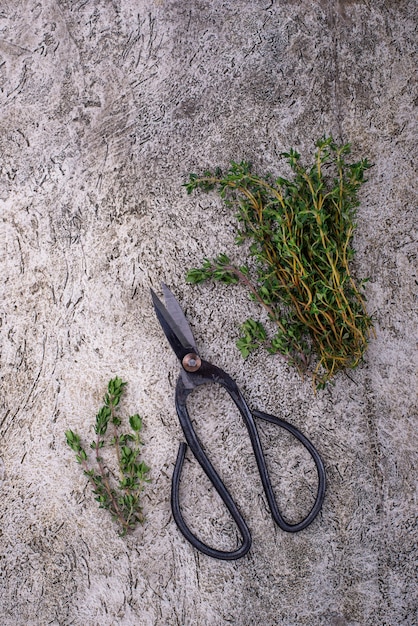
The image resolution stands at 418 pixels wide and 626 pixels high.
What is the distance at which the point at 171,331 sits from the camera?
54.7 inches

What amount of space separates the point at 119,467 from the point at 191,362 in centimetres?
34

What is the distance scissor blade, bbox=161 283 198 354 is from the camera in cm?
141

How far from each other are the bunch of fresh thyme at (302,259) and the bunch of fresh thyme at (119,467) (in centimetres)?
34

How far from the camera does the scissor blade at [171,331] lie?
1.38m

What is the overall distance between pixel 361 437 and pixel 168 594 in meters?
0.60

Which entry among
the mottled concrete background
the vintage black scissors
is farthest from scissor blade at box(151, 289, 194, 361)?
the mottled concrete background

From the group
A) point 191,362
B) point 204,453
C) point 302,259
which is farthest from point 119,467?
point 302,259

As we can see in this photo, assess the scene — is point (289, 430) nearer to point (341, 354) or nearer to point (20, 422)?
point (341, 354)

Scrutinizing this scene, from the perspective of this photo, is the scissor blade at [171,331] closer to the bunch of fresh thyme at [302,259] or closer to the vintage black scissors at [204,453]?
the vintage black scissors at [204,453]

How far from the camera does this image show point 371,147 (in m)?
1.47

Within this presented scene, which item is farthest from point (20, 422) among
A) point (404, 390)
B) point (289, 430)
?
point (404, 390)

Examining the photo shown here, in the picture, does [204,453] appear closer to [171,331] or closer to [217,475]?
[217,475]

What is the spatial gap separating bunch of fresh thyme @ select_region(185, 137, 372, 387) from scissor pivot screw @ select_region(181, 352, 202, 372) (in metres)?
0.11

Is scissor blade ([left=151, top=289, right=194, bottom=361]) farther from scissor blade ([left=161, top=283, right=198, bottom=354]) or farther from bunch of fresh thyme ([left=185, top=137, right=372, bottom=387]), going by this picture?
bunch of fresh thyme ([left=185, top=137, right=372, bottom=387])
